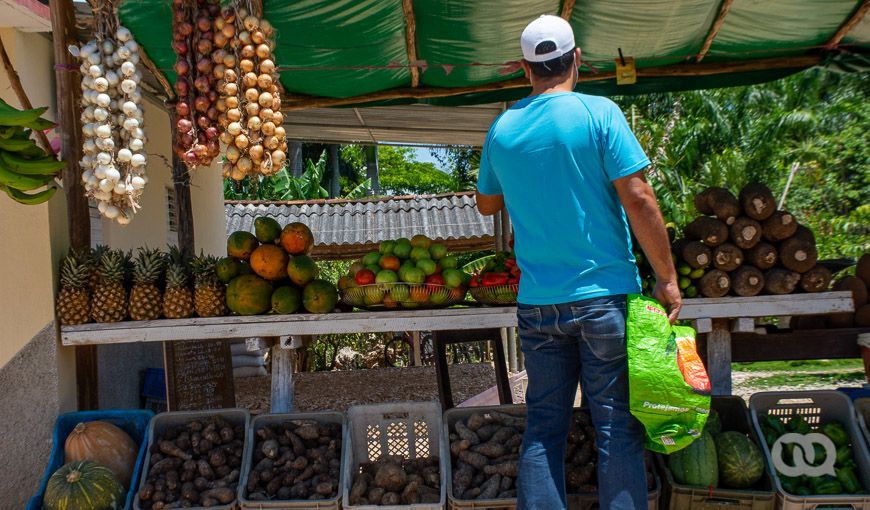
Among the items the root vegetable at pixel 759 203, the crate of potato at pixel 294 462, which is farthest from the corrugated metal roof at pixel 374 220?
the root vegetable at pixel 759 203

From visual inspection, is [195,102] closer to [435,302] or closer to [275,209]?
[435,302]

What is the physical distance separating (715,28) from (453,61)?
1.89 m

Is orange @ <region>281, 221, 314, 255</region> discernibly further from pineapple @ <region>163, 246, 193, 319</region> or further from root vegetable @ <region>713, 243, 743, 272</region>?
root vegetable @ <region>713, 243, 743, 272</region>

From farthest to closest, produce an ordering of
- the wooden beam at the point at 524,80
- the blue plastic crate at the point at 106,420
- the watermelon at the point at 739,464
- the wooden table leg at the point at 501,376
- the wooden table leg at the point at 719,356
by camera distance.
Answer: the wooden beam at the point at 524,80
the wooden table leg at the point at 501,376
the wooden table leg at the point at 719,356
the blue plastic crate at the point at 106,420
the watermelon at the point at 739,464

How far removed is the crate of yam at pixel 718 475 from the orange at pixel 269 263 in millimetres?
2371

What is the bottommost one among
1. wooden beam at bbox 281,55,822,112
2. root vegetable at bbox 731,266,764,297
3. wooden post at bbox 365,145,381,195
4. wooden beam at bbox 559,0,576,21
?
root vegetable at bbox 731,266,764,297

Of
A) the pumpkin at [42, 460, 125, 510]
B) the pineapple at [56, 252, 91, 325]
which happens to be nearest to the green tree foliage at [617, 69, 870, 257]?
the pineapple at [56, 252, 91, 325]

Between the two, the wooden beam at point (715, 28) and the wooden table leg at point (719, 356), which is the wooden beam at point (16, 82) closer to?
the wooden table leg at point (719, 356)

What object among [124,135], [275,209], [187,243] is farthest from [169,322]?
[275,209]

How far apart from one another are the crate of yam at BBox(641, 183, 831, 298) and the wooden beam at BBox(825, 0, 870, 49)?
169 cm

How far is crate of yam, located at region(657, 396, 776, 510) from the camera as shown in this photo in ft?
11.1

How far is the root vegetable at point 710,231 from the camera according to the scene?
4062mm

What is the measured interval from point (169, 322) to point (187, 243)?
9.18 feet

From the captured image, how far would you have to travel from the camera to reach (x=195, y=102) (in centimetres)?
329
